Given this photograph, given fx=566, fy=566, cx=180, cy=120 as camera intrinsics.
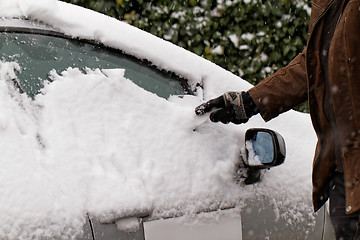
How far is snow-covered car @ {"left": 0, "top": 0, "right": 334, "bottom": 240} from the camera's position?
182 centimetres

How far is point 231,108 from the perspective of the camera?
2289 mm

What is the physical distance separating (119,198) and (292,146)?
88 cm

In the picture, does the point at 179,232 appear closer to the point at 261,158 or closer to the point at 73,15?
the point at 261,158

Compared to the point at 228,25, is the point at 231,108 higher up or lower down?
lower down

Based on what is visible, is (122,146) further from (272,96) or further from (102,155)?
(272,96)

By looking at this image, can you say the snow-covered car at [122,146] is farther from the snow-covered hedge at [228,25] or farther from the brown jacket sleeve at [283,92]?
the snow-covered hedge at [228,25]

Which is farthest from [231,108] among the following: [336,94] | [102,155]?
[102,155]

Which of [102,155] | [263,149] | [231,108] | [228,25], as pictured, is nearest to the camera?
[102,155]

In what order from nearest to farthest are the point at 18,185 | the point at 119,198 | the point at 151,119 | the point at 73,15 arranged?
the point at 18,185, the point at 119,198, the point at 151,119, the point at 73,15

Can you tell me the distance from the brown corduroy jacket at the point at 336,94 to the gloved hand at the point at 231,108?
0.08 meters

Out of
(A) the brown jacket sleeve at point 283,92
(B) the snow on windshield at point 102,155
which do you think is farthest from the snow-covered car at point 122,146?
(A) the brown jacket sleeve at point 283,92

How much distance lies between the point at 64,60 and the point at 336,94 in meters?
1.01

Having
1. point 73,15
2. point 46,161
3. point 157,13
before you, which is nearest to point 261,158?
point 46,161

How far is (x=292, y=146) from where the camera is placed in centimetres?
243
